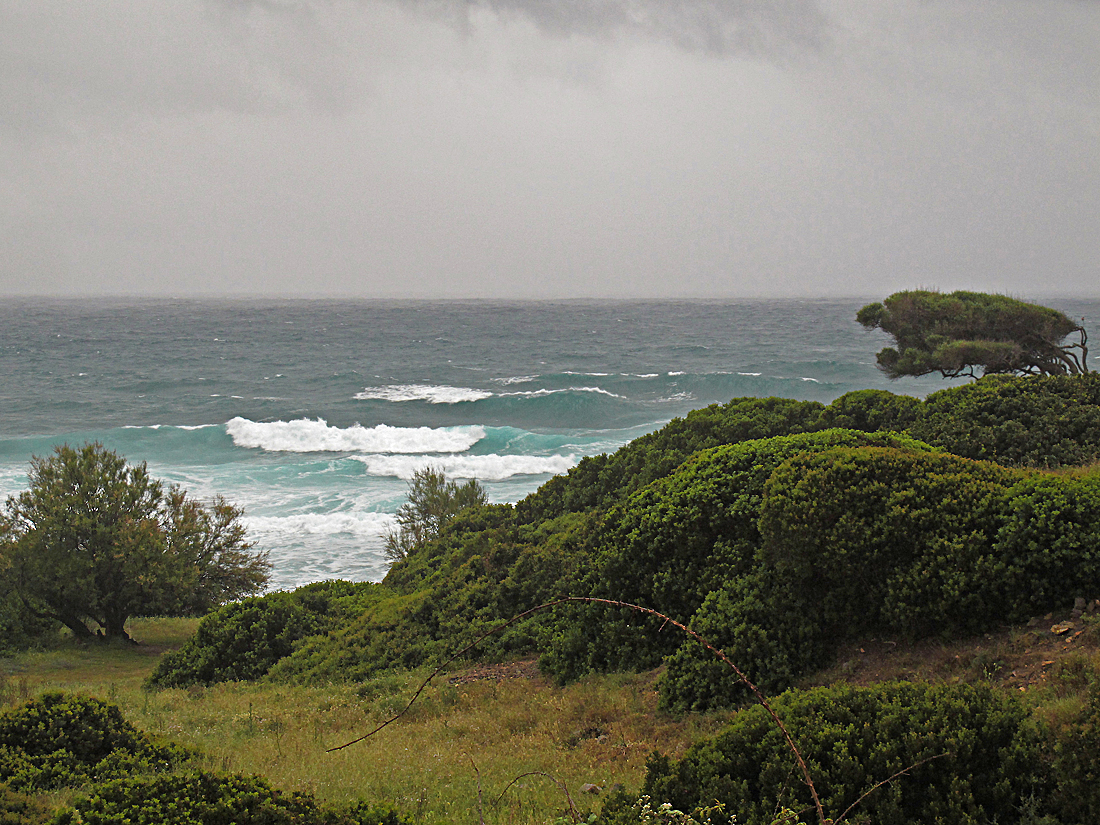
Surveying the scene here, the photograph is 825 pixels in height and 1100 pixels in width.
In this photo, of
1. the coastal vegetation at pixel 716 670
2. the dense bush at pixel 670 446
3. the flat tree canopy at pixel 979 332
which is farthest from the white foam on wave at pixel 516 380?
the coastal vegetation at pixel 716 670

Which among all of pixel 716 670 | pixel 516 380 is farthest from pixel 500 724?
pixel 516 380

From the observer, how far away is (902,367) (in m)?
19.5

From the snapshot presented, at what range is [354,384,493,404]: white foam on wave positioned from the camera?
58469mm

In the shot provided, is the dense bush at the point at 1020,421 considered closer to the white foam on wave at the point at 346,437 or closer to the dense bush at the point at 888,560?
the dense bush at the point at 888,560

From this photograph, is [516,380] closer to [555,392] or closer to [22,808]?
[555,392]

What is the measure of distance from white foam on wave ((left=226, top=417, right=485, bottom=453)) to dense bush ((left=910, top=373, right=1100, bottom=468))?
112 feet

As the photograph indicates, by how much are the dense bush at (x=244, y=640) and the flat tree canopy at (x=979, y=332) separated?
1474cm

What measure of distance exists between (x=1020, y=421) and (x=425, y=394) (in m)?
51.9

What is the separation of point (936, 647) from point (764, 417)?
6430 mm

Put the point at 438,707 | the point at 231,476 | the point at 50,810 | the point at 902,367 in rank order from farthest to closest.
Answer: the point at 231,476 < the point at 902,367 < the point at 438,707 < the point at 50,810

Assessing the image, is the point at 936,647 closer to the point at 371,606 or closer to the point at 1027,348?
the point at 371,606

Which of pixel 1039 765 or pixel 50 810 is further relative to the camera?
pixel 50 810

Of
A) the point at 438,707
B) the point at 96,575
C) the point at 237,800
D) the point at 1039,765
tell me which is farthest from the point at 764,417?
the point at 96,575

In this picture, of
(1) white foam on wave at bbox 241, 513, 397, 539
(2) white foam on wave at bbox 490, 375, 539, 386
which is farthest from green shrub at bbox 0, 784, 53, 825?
(2) white foam on wave at bbox 490, 375, 539, 386
